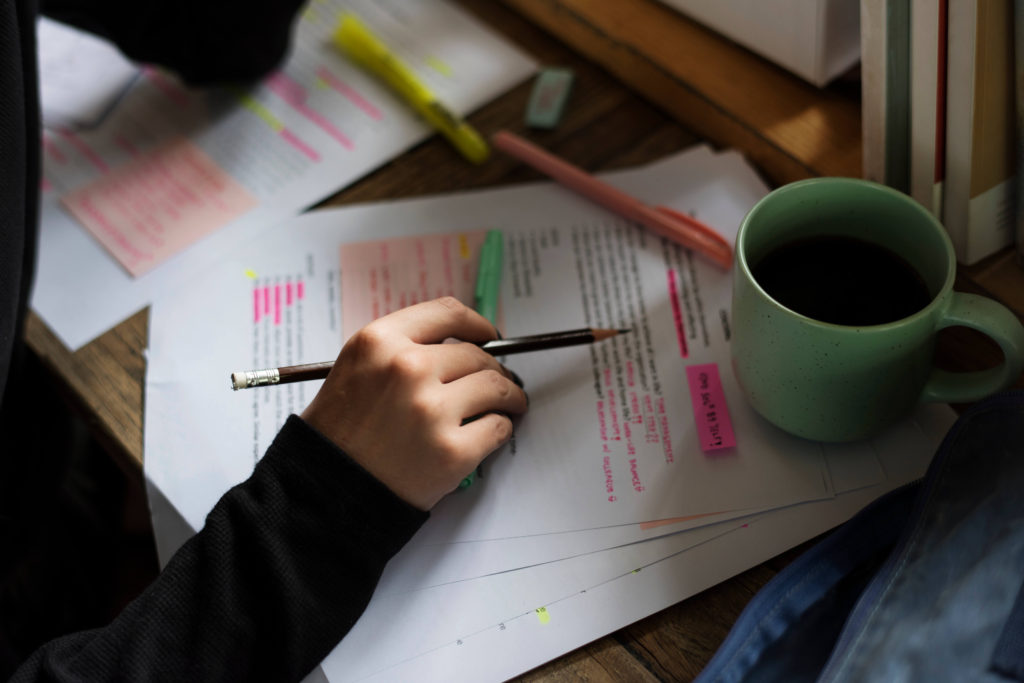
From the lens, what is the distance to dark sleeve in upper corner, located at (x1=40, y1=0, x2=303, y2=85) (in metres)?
0.77

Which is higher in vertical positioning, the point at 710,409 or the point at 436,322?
the point at 436,322

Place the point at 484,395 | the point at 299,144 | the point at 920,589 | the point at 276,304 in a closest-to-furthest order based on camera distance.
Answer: the point at 920,589, the point at 484,395, the point at 276,304, the point at 299,144

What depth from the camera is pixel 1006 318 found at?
0.46 metres

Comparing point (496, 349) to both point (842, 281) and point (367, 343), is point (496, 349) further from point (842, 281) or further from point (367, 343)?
point (842, 281)

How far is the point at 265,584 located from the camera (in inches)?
19.8

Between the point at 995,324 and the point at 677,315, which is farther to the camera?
the point at 677,315

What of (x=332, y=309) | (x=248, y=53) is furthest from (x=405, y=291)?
(x=248, y=53)

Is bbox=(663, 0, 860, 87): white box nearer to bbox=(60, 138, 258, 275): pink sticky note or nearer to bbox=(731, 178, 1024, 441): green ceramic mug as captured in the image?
bbox=(731, 178, 1024, 441): green ceramic mug

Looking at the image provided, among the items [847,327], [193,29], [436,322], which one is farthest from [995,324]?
[193,29]

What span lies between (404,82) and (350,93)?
6 cm

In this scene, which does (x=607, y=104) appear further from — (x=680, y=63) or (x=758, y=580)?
(x=758, y=580)

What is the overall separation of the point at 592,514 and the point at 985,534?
0.70 ft

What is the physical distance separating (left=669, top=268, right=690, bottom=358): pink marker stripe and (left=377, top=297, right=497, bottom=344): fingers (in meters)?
0.14

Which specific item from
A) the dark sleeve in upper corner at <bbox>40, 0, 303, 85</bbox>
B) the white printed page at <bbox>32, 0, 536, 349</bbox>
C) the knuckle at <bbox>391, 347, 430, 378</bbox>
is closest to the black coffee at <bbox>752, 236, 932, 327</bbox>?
the knuckle at <bbox>391, 347, 430, 378</bbox>
